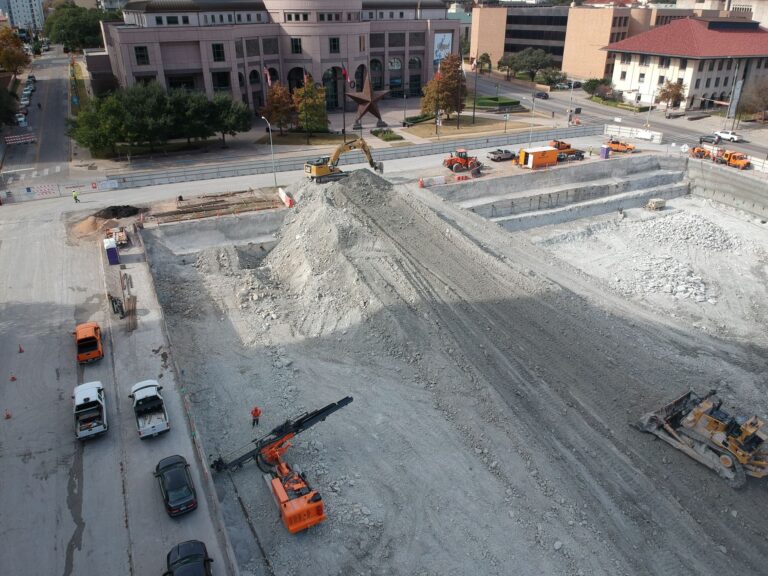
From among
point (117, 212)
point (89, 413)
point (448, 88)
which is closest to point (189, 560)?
point (89, 413)

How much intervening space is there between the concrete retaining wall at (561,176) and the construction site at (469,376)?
2835mm

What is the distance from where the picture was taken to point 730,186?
2050 inches

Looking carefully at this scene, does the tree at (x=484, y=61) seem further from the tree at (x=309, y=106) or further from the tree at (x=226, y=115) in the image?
the tree at (x=226, y=115)

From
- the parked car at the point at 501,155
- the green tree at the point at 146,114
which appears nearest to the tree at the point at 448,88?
the parked car at the point at 501,155

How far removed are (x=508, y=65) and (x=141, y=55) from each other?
205ft

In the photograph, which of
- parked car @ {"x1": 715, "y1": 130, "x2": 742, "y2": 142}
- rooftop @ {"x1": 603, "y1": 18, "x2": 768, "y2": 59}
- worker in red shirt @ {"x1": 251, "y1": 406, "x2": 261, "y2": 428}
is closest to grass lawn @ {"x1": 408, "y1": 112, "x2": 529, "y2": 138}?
parked car @ {"x1": 715, "y1": 130, "x2": 742, "y2": 142}

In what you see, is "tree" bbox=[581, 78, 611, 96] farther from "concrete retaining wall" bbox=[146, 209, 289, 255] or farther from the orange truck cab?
the orange truck cab

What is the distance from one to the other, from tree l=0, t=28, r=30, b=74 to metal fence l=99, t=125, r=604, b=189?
5333 cm

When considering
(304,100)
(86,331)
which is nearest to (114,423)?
(86,331)

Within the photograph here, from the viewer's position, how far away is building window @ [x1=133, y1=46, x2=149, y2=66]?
2512 inches

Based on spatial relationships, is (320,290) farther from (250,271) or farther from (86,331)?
(86,331)

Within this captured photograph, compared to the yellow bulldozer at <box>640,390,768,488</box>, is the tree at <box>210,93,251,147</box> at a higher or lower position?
higher

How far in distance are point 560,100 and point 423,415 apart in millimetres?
76209

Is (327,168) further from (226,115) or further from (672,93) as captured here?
(672,93)
